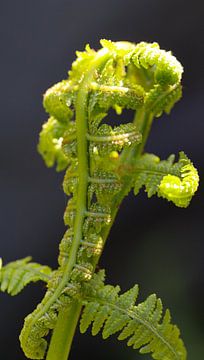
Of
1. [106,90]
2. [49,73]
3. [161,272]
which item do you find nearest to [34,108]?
[49,73]

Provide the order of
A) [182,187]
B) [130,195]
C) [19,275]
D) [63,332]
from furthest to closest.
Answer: [130,195]
[19,275]
[63,332]
[182,187]

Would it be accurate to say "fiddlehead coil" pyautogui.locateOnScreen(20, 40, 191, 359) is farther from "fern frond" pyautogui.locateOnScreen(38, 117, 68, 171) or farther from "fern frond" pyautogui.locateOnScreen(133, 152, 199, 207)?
"fern frond" pyautogui.locateOnScreen(38, 117, 68, 171)

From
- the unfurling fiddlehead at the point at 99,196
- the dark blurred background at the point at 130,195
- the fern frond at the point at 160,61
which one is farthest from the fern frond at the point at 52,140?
the dark blurred background at the point at 130,195

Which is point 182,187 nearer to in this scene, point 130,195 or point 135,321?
point 135,321

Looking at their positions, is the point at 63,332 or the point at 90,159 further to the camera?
the point at 63,332

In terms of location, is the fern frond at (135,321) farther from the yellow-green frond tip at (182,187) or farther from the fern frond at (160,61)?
the fern frond at (160,61)

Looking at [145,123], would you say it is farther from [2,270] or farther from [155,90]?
[2,270]

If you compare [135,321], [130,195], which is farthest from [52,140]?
[130,195]
